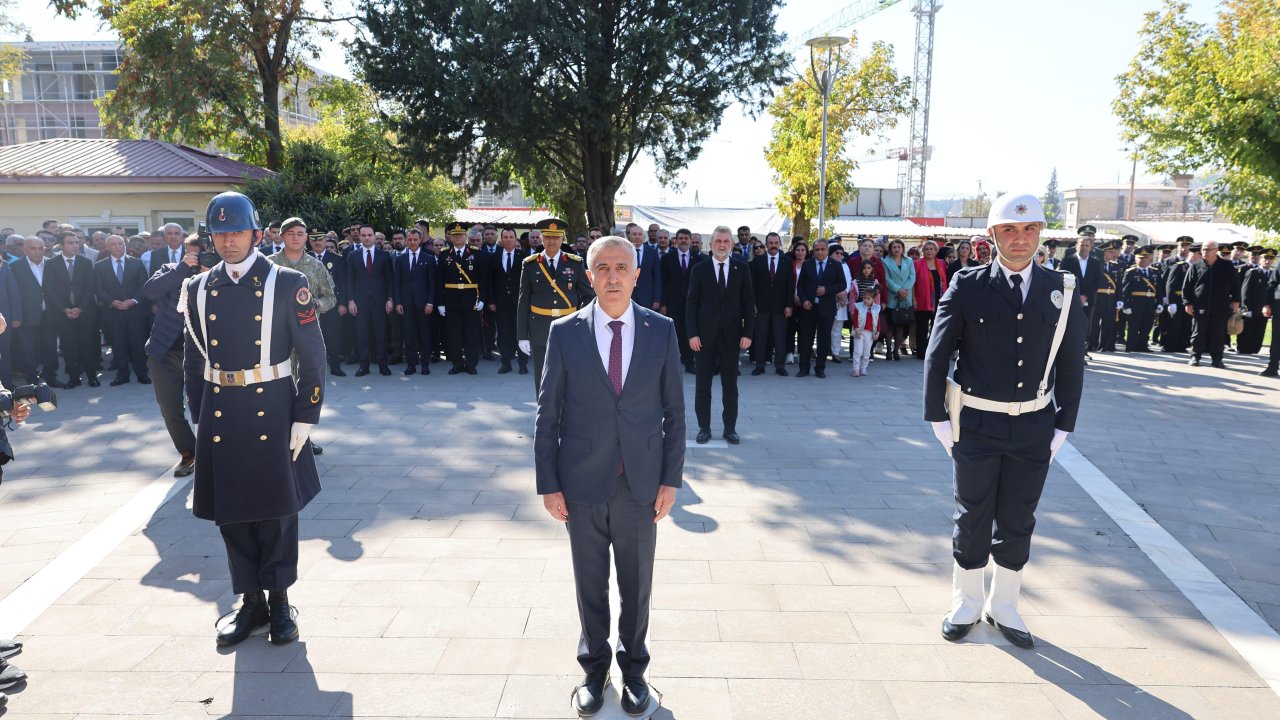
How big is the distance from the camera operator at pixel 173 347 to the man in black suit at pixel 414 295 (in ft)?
17.9

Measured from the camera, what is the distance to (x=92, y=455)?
7.62m

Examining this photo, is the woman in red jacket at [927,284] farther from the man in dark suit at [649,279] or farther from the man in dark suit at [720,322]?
the man in dark suit at [720,322]

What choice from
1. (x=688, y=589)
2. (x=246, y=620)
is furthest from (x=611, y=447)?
(x=246, y=620)

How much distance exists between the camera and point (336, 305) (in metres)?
12.0

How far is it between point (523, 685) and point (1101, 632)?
2747mm

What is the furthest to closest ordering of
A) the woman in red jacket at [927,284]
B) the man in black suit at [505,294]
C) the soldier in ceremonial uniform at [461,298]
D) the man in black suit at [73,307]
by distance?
1. the woman in red jacket at [927,284]
2. the man in black suit at [505,294]
3. the soldier in ceremonial uniform at [461,298]
4. the man in black suit at [73,307]

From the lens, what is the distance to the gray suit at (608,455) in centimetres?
328

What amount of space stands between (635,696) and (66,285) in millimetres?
11389

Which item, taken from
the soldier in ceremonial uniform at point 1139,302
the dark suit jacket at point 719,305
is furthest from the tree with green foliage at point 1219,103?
the dark suit jacket at point 719,305

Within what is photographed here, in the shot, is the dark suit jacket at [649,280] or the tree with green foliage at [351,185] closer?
the dark suit jacket at [649,280]

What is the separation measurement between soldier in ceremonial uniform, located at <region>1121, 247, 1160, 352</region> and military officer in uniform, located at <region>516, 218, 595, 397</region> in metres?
11.5

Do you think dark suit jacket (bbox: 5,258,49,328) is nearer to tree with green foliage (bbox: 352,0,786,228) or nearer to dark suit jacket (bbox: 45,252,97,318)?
dark suit jacket (bbox: 45,252,97,318)

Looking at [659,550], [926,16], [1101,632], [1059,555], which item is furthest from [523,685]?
[926,16]

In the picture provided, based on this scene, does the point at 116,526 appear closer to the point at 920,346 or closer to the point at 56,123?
the point at 920,346
